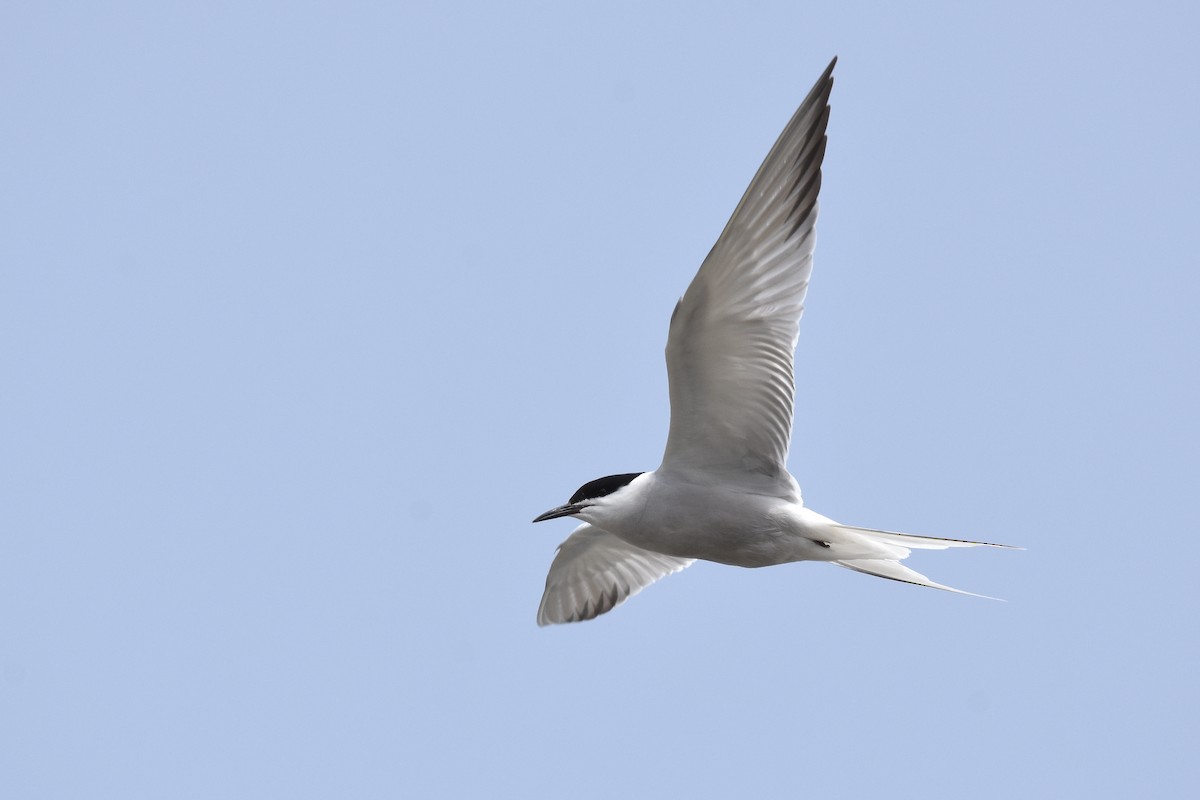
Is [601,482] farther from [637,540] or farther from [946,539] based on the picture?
[946,539]

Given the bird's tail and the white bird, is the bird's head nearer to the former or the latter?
the white bird

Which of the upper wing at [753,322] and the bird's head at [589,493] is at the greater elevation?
the upper wing at [753,322]

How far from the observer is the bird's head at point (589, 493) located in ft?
26.4

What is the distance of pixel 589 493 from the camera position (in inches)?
319

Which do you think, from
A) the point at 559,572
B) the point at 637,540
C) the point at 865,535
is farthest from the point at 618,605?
the point at 865,535

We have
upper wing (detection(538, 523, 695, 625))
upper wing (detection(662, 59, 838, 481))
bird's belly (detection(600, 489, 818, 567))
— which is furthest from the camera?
upper wing (detection(538, 523, 695, 625))

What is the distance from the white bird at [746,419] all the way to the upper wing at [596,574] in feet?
6.19

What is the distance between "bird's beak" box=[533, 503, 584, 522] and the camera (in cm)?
804

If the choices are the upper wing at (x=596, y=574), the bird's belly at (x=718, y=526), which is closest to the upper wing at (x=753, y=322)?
the bird's belly at (x=718, y=526)

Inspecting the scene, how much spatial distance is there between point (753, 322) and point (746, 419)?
66cm

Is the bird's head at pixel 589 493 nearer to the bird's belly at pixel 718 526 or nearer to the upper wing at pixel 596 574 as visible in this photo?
the bird's belly at pixel 718 526

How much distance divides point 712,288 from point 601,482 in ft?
4.95

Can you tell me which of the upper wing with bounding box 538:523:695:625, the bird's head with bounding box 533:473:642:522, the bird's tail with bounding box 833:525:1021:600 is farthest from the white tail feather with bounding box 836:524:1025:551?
the upper wing with bounding box 538:523:695:625

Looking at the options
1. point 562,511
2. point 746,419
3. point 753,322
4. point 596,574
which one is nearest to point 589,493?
point 562,511
